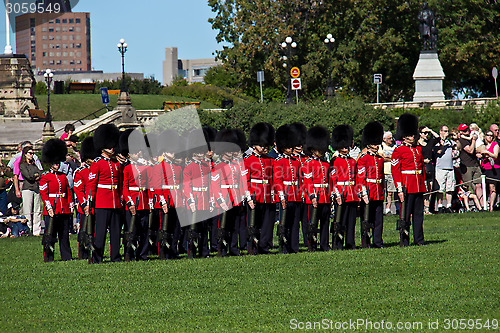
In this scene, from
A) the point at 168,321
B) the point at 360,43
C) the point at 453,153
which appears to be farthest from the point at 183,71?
the point at 168,321

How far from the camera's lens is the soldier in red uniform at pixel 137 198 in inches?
478

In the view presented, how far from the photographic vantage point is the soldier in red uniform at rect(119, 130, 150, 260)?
12148 millimetres

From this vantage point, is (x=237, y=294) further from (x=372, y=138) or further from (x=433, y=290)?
(x=372, y=138)

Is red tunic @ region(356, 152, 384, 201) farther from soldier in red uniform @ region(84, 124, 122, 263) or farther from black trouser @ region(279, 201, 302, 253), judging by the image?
soldier in red uniform @ region(84, 124, 122, 263)

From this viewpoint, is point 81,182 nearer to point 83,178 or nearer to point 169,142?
point 83,178

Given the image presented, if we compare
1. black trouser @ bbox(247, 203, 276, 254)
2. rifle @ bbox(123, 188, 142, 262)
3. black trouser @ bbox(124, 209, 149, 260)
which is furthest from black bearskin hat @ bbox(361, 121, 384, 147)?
rifle @ bbox(123, 188, 142, 262)

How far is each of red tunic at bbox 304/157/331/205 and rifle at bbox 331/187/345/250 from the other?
0.19 metres

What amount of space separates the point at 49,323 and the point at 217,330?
157 centimetres

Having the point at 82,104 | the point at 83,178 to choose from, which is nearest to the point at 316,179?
the point at 83,178

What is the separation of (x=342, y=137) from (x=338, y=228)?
1.42m

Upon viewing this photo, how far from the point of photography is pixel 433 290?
332 inches

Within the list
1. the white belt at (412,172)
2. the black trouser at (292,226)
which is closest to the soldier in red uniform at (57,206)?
the black trouser at (292,226)

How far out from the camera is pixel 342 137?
12961 mm

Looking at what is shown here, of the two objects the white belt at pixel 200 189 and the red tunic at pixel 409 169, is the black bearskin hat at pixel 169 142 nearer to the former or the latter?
the white belt at pixel 200 189
